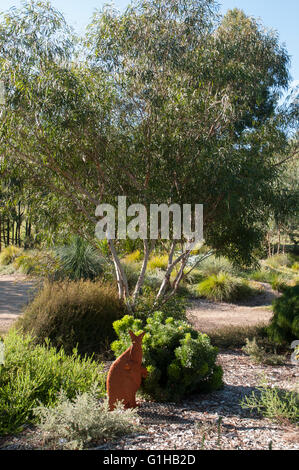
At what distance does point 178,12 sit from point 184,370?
496cm

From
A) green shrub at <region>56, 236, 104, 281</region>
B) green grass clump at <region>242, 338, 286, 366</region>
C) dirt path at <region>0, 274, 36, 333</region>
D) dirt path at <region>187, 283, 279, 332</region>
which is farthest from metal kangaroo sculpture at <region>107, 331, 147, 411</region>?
green shrub at <region>56, 236, 104, 281</region>

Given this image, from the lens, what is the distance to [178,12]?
243 inches

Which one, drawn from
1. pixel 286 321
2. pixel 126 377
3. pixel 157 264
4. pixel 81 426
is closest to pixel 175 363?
pixel 126 377

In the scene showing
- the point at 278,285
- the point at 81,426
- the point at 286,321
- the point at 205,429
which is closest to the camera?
the point at 81,426

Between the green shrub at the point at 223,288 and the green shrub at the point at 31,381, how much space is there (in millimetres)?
7960

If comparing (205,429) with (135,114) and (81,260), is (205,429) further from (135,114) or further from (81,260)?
(81,260)

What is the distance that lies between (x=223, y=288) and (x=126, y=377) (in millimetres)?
8763

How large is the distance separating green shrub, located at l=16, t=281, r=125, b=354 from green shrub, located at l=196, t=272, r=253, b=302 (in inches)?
236

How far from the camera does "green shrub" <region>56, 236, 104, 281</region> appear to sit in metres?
11.1

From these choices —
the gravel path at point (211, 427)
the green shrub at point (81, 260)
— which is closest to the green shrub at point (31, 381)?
the gravel path at point (211, 427)

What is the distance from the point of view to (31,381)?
141 inches

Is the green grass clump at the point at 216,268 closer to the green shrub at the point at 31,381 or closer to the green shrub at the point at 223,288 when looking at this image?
the green shrub at the point at 223,288

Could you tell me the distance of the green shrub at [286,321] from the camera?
6477 millimetres

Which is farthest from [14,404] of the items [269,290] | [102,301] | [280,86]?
[269,290]
